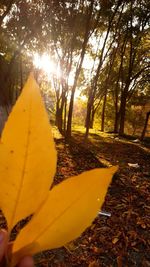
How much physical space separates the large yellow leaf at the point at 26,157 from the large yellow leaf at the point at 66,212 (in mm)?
26

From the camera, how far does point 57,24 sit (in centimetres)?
1755

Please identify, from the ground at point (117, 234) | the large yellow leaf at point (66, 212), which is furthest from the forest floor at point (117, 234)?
the large yellow leaf at point (66, 212)

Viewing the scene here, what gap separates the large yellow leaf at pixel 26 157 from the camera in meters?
0.46

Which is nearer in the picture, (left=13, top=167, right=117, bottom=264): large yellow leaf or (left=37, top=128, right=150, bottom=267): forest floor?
(left=13, top=167, right=117, bottom=264): large yellow leaf

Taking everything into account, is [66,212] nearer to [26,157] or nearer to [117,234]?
[26,157]

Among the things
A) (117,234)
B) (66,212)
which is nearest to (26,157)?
(66,212)

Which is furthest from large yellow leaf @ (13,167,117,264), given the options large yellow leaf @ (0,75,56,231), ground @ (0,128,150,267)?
ground @ (0,128,150,267)

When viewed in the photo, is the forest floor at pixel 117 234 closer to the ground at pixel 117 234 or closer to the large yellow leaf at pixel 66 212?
the ground at pixel 117 234

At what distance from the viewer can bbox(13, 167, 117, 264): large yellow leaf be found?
51 centimetres

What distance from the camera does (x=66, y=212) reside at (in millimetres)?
511

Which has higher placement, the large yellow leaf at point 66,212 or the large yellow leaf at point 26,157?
the large yellow leaf at point 26,157

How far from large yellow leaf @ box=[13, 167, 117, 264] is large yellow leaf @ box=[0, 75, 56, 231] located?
0.03m

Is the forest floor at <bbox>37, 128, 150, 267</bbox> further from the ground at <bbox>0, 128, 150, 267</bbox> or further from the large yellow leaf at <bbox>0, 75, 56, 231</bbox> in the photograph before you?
the large yellow leaf at <bbox>0, 75, 56, 231</bbox>

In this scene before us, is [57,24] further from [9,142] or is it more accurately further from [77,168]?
[9,142]
